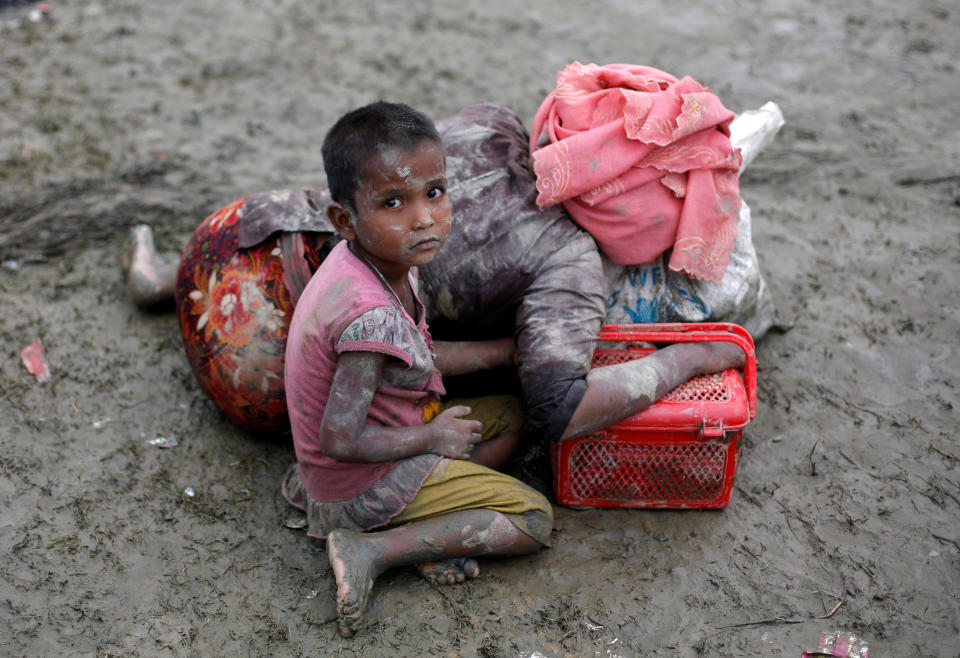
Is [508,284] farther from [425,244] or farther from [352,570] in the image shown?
[352,570]

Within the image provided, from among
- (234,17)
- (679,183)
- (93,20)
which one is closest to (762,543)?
(679,183)

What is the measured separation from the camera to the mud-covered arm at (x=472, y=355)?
2791 mm

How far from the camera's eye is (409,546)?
2414 mm

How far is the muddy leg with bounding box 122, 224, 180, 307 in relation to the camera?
11.2ft

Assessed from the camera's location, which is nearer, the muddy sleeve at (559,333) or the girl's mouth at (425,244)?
the girl's mouth at (425,244)

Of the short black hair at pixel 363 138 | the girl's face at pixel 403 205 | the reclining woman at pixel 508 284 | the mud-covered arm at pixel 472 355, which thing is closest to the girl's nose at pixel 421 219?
the girl's face at pixel 403 205

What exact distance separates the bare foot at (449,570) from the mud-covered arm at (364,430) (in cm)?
35

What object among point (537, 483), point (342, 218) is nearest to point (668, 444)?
point (537, 483)

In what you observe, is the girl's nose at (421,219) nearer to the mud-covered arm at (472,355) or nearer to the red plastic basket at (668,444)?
the mud-covered arm at (472,355)

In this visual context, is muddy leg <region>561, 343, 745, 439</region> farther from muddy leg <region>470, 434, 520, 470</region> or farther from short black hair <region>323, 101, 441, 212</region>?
short black hair <region>323, 101, 441, 212</region>

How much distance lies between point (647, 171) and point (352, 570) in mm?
1494

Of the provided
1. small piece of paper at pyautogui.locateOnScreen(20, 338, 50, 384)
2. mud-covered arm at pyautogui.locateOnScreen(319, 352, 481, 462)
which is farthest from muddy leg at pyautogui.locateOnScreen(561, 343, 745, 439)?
small piece of paper at pyautogui.locateOnScreen(20, 338, 50, 384)

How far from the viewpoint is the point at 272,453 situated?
2982 millimetres

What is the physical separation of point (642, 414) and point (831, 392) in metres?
1.05
